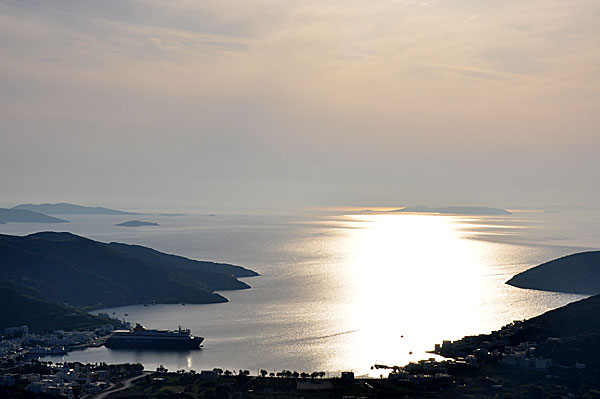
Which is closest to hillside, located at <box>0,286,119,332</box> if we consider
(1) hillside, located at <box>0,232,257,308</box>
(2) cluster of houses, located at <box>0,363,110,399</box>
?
(1) hillside, located at <box>0,232,257,308</box>

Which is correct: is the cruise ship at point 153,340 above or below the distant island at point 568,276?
below

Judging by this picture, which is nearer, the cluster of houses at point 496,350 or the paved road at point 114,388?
the paved road at point 114,388

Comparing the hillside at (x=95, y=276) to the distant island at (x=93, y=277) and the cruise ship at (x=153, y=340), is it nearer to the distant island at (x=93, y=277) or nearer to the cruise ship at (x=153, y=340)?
the distant island at (x=93, y=277)

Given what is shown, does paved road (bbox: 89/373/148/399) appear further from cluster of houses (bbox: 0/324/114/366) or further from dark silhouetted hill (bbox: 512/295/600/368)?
dark silhouetted hill (bbox: 512/295/600/368)

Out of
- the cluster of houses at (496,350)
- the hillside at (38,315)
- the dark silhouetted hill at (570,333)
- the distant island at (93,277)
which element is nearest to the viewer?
the cluster of houses at (496,350)

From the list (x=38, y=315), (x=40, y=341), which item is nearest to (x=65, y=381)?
(x=40, y=341)

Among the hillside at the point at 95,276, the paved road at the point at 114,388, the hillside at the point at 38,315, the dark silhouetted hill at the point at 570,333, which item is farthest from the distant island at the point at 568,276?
the paved road at the point at 114,388
